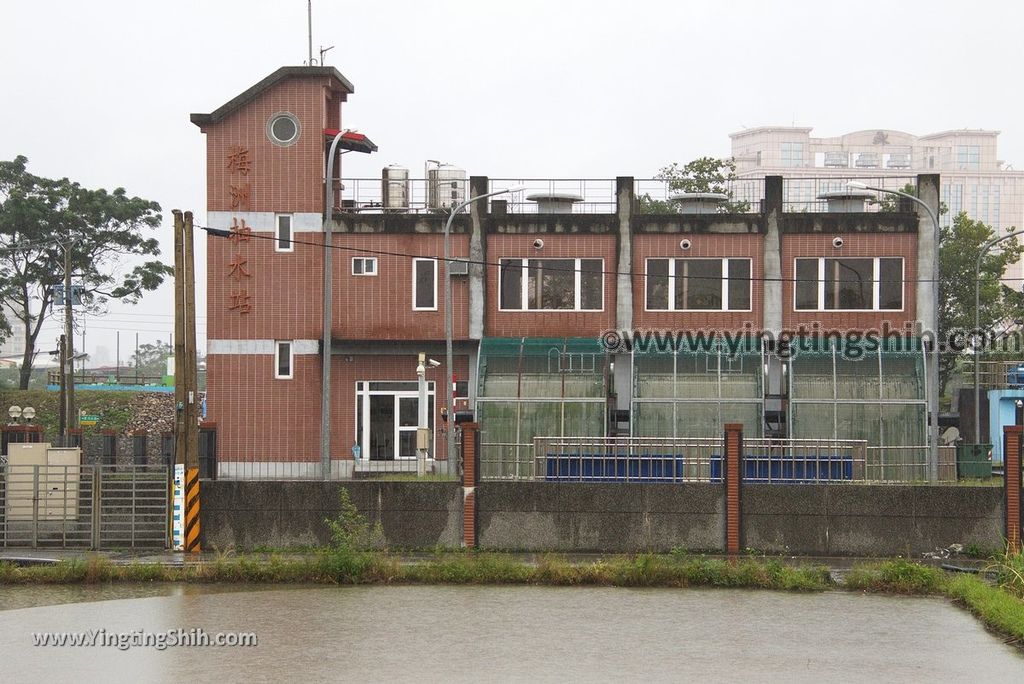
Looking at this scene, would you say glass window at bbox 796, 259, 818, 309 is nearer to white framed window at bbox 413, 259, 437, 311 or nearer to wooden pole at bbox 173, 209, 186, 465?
white framed window at bbox 413, 259, 437, 311

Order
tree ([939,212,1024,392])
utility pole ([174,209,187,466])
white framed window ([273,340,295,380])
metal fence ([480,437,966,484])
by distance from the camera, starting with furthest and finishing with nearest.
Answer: tree ([939,212,1024,392])
white framed window ([273,340,295,380])
metal fence ([480,437,966,484])
utility pole ([174,209,187,466])

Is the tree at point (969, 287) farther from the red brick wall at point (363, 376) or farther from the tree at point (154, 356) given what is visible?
the tree at point (154, 356)

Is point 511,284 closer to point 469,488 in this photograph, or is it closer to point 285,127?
point 285,127

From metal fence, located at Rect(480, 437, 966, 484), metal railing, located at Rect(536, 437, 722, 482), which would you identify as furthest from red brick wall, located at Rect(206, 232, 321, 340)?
metal railing, located at Rect(536, 437, 722, 482)

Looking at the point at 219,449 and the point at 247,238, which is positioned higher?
the point at 247,238

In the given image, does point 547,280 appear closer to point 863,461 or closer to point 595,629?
point 863,461

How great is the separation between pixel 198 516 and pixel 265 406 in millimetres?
13624

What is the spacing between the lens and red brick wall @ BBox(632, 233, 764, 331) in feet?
134

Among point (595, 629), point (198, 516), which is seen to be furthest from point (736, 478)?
point (198, 516)

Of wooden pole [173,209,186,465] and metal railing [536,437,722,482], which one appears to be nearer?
wooden pole [173,209,186,465]

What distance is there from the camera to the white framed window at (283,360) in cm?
4062

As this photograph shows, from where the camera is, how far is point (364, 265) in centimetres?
4122

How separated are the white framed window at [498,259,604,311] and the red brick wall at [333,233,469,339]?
56.3 inches

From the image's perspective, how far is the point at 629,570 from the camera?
23.3m
